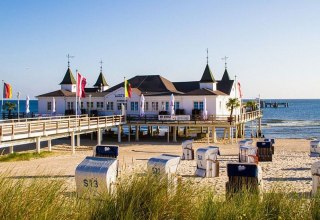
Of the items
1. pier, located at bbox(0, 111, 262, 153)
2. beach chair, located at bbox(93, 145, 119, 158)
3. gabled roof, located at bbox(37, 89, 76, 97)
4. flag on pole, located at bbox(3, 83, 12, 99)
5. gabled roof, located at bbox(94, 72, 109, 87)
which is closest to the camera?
beach chair, located at bbox(93, 145, 119, 158)

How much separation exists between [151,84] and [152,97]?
411 cm

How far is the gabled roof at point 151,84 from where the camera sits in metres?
42.0

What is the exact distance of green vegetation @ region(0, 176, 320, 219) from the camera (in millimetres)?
5579

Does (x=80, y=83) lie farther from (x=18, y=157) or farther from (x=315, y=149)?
(x=315, y=149)

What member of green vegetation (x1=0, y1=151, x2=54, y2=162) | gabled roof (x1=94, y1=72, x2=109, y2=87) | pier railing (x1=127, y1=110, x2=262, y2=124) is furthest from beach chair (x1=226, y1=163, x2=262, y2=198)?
gabled roof (x1=94, y1=72, x2=109, y2=87)

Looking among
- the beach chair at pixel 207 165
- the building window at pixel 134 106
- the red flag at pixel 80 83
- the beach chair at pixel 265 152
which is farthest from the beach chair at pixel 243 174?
the building window at pixel 134 106

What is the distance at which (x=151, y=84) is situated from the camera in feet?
142

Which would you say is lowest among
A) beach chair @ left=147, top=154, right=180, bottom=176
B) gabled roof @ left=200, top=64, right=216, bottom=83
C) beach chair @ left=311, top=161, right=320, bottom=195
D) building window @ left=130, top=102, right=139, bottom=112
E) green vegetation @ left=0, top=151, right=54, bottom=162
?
green vegetation @ left=0, top=151, right=54, bottom=162

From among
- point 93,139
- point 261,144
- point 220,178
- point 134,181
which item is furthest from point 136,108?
point 134,181

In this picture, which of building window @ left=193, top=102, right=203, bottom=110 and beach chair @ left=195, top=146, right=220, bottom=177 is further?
building window @ left=193, top=102, right=203, bottom=110

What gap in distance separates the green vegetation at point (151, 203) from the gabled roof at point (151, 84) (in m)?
34.7

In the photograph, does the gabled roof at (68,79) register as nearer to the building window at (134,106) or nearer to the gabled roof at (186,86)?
the building window at (134,106)

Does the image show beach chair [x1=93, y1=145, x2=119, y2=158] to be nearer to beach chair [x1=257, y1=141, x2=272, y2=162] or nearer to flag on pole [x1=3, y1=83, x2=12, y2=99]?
beach chair [x1=257, y1=141, x2=272, y2=162]

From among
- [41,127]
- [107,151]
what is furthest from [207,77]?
[107,151]
